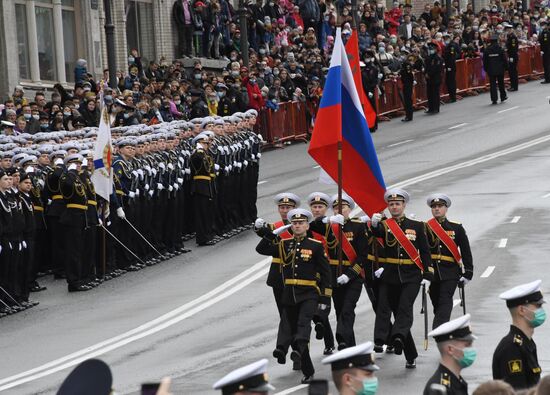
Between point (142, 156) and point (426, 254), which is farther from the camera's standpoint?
point (142, 156)

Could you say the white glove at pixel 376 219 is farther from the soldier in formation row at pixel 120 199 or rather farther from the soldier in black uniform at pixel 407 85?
the soldier in black uniform at pixel 407 85

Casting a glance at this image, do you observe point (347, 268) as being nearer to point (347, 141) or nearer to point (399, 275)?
point (399, 275)

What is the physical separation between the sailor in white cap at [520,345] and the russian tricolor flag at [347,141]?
6461mm

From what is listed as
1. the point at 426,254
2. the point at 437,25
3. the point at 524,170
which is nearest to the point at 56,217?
the point at 426,254

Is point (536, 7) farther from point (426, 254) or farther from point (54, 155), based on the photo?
point (426, 254)

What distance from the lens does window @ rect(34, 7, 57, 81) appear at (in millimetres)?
Result: 37719

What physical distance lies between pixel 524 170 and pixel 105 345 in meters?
15.8

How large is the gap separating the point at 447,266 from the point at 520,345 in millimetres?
6852

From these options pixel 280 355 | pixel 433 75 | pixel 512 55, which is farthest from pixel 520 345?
pixel 512 55

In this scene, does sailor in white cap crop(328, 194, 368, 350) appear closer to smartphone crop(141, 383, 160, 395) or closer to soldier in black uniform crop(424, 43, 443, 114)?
smartphone crop(141, 383, 160, 395)

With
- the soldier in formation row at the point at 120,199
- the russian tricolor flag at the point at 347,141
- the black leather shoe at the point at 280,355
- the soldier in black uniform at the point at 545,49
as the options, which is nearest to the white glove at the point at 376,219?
the russian tricolor flag at the point at 347,141

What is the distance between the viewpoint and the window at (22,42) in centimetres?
3662

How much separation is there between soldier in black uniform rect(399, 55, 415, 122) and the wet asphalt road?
21.6 ft

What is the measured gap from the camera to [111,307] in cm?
2153
